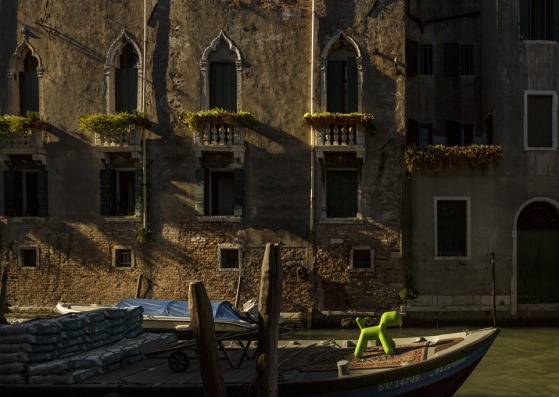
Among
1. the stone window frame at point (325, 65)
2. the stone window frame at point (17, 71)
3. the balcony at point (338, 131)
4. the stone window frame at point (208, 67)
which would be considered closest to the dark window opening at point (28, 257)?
the stone window frame at point (17, 71)

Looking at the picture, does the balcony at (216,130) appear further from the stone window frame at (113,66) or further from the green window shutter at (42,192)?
the green window shutter at (42,192)

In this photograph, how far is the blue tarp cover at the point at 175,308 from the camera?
39.8ft

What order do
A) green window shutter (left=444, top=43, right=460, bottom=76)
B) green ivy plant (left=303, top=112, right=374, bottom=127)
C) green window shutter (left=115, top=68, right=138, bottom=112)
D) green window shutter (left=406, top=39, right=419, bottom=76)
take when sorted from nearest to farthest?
green ivy plant (left=303, top=112, right=374, bottom=127) < green window shutter (left=115, top=68, right=138, bottom=112) < green window shutter (left=406, top=39, right=419, bottom=76) < green window shutter (left=444, top=43, right=460, bottom=76)

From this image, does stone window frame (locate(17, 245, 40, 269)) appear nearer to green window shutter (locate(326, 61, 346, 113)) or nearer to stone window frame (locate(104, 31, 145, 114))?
stone window frame (locate(104, 31, 145, 114))

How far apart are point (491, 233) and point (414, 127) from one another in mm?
3376

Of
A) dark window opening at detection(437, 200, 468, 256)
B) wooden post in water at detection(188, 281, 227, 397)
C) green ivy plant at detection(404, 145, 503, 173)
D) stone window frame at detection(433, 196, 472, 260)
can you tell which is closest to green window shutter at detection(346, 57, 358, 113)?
Result: green ivy plant at detection(404, 145, 503, 173)

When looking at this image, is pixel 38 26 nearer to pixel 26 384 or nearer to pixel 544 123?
pixel 26 384

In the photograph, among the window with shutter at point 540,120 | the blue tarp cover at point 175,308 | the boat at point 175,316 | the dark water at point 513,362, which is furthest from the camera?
the window with shutter at point 540,120

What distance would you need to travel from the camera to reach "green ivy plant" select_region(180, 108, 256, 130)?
14.2 m

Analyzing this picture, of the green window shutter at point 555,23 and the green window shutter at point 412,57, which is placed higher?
the green window shutter at point 555,23

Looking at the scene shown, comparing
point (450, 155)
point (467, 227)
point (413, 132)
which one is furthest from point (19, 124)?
point (467, 227)

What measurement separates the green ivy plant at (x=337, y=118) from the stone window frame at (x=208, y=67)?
6.09 feet

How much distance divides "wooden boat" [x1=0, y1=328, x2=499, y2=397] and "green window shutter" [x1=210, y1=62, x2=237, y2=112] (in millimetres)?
7513

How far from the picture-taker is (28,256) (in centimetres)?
1555
